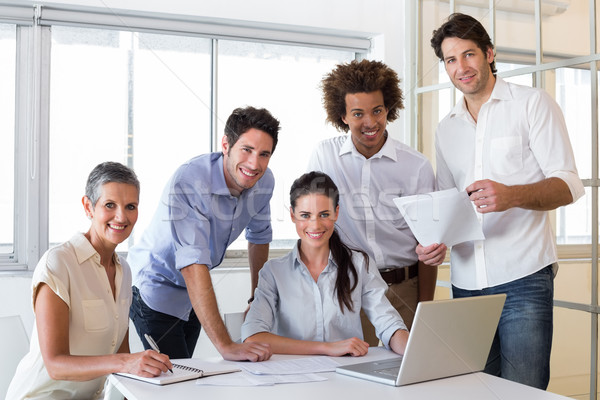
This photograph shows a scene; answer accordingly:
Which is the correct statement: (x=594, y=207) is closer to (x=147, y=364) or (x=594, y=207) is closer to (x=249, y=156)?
(x=249, y=156)

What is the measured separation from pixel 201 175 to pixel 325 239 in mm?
409

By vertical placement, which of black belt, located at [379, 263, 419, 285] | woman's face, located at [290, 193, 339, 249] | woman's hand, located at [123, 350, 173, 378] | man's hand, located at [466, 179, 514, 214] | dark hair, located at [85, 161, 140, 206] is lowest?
woman's hand, located at [123, 350, 173, 378]

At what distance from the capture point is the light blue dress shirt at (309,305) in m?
1.69

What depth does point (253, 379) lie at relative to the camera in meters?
1.26

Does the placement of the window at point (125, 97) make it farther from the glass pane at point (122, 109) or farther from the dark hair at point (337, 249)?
the dark hair at point (337, 249)

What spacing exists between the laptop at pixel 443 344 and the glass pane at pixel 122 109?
5.80ft

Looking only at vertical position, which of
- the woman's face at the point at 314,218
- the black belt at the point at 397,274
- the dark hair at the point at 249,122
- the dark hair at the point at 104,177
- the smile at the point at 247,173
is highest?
the dark hair at the point at 249,122

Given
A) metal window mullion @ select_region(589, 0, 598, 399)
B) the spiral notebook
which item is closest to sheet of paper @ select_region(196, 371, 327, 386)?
the spiral notebook

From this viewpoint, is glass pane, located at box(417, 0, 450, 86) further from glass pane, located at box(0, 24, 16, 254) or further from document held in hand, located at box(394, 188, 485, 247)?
glass pane, located at box(0, 24, 16, 254)

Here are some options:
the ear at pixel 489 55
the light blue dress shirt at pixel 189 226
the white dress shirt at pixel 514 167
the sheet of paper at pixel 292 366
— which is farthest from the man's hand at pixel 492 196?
the light blue dress shirt at pixel 189 226

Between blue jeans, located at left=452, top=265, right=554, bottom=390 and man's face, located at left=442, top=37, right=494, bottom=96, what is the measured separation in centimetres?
56

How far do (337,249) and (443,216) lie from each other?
0.32m

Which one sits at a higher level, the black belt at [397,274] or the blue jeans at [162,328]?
the black belt at [397,274]

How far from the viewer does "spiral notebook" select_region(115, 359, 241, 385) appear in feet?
3.99
